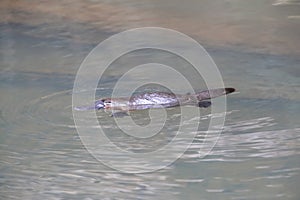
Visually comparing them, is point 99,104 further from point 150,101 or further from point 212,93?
point 212,93

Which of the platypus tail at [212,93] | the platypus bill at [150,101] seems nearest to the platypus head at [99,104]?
the platypus bill at [150,101]

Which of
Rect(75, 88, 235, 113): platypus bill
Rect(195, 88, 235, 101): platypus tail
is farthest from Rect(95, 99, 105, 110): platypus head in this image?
Rect(195, 88, 235, 101): platypus tail

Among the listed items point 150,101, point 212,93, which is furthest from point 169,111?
point 212,93

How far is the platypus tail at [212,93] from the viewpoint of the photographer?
2.84 m

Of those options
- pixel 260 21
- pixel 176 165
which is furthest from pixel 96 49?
pixel 176 165

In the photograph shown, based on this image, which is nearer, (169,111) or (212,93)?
(169,111)

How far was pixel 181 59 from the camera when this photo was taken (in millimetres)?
3510

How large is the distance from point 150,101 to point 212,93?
0.28 m

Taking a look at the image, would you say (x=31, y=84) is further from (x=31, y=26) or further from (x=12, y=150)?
(x=31, y=26)

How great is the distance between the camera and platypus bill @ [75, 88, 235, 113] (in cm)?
277

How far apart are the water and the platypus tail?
0.04 metres

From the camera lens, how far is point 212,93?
2.86 meters

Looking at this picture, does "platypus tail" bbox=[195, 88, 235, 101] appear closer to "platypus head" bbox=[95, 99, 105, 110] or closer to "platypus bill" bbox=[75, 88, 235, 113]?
"platypus bill" bbox=[75, 88, 235, 113]

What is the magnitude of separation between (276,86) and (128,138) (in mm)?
842
